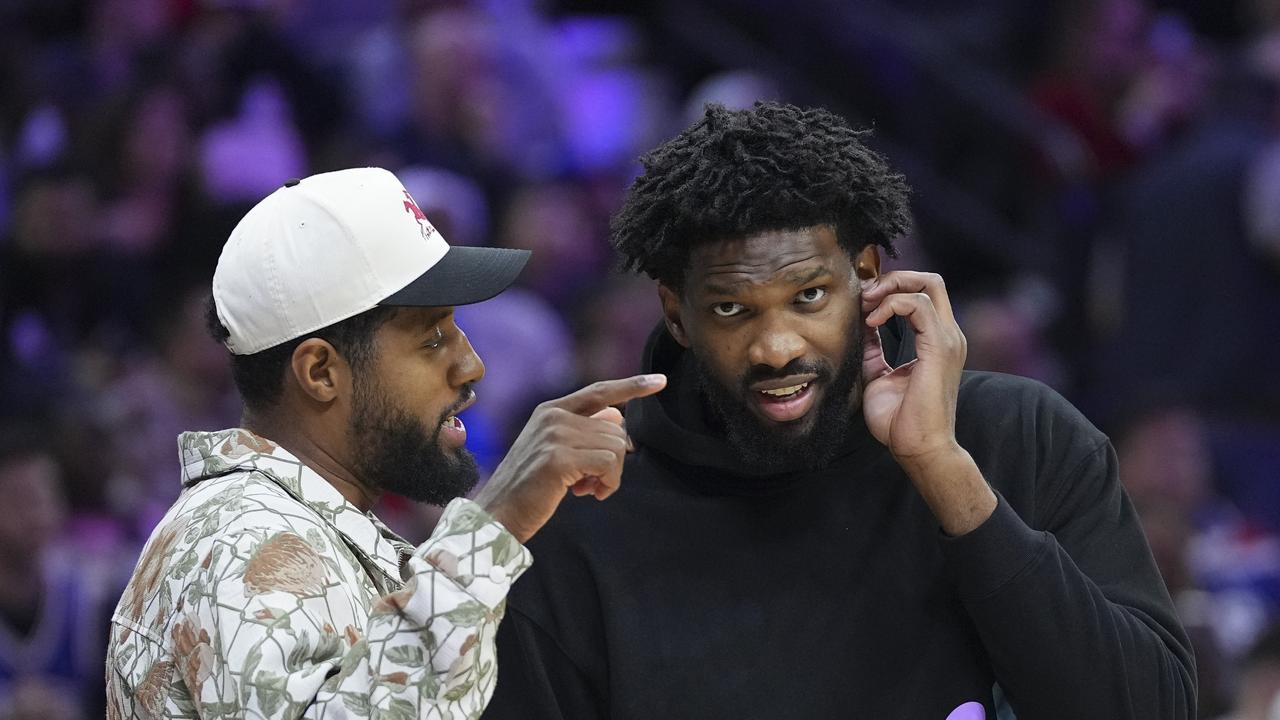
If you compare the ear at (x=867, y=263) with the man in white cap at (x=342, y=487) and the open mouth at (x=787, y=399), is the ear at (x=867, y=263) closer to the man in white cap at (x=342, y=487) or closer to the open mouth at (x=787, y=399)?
the open mouth at (x=787, y=399)

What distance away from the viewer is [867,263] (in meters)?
3.06

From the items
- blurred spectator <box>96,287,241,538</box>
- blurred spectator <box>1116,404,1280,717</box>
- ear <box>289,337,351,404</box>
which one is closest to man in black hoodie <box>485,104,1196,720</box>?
ear <box>289,337,351,404</box>

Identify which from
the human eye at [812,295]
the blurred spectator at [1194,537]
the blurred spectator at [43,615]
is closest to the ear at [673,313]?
the human eye at [812,295]

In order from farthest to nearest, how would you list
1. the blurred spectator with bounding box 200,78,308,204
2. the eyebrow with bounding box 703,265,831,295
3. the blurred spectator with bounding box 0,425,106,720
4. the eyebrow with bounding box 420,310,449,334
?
the blurred spectator with bounding box 200,78,308,204
the blurred spectator with bounding box 0,425,106,720
the eyebrow with bounding box 420,310,449,334
the eyebrow with bounding box 703,265,831,295

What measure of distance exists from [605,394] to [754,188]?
1.34 ft

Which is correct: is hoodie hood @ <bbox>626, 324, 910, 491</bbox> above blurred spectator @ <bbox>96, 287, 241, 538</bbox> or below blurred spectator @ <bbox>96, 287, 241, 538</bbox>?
above

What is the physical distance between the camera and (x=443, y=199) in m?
7.42

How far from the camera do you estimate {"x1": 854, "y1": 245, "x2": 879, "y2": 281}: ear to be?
304 centimetres

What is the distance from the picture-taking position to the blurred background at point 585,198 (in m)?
6.23

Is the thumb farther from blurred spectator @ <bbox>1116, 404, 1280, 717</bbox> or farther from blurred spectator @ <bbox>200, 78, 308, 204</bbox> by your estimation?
blurred spectator @ <bbox>200, 78, 308, 204</bbox>

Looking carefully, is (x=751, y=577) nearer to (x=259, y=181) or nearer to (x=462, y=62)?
(x=259, y=181)

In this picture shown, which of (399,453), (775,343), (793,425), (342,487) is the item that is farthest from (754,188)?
(342,487)

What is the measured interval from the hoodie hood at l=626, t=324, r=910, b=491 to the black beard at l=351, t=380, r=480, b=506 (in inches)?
13.0

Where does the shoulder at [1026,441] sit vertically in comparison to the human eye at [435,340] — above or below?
below
